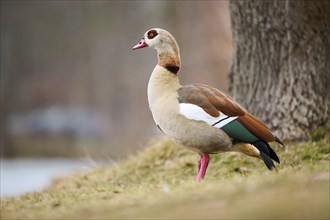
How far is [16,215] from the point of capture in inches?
191

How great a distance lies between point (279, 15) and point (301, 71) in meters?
0.58

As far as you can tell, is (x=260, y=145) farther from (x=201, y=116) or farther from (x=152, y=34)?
(x=152, y=34)

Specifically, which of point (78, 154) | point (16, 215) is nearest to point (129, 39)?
point (78, 154)

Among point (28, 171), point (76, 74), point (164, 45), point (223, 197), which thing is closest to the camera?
point (223, 197)

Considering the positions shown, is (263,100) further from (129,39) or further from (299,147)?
(129,39)

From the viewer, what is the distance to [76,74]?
28531mm

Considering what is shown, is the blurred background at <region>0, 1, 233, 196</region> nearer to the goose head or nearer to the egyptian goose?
the goose head

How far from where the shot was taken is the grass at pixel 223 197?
13.5 feet

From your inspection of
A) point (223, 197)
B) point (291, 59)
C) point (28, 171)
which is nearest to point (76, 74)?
point (28, 171)

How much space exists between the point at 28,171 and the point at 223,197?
13162 millimetres

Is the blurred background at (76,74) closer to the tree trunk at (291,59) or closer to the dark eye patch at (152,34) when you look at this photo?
the tree trunk at (291,59)

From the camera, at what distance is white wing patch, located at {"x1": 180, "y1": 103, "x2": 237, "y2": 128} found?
5.46 meters

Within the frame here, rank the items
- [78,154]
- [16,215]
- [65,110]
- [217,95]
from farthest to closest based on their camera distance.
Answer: [65,110]
[78,154]
[217,95]
[16,215]

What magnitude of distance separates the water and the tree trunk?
18.6 feet
